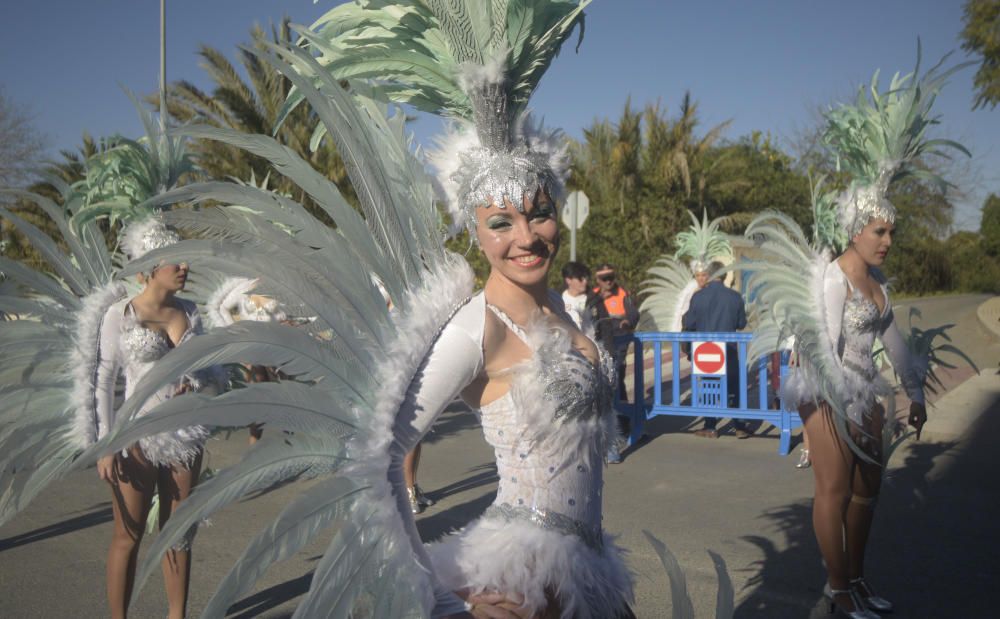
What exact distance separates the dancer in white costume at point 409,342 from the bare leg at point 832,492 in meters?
2.37

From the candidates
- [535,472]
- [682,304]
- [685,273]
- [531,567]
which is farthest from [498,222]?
[685,273]

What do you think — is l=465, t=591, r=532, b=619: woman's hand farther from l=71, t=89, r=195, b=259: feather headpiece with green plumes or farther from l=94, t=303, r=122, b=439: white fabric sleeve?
l=71, t=89, r=195, b=259: feather headpiece with green plumes

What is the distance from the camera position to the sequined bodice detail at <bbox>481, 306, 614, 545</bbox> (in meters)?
2.02

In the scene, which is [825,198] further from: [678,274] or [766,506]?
[678,274]

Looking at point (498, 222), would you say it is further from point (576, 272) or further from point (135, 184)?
point (576, 272)

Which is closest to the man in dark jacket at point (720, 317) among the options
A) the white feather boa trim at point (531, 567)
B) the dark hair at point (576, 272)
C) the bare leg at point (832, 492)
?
the dark hair at point (576, 272)

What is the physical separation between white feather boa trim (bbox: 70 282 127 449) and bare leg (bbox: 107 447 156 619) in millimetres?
215

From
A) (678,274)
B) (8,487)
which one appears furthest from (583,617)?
(678,274)

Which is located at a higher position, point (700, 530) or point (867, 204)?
point (867, 204)

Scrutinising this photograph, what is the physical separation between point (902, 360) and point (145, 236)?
424 cm

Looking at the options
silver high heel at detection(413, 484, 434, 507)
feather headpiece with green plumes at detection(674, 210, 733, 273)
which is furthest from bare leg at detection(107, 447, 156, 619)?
feather headpiece with green plumes at detection(674, 210, 733, 273)

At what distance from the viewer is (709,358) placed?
873 centimetres

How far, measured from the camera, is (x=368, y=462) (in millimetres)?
1714

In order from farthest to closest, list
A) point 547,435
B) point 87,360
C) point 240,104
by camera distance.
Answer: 1. point 240,104
2. point 87,360
3. point 547,435
